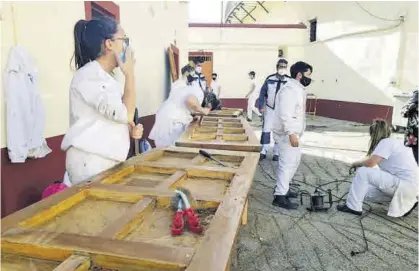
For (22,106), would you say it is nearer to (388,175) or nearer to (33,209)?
(33,209)

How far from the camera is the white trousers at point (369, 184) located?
348 centimetres

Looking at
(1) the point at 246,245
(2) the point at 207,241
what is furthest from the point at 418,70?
(2) the point at 207,241

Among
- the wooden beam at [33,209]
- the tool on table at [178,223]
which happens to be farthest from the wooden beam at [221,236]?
the wooden beam at [33,209]

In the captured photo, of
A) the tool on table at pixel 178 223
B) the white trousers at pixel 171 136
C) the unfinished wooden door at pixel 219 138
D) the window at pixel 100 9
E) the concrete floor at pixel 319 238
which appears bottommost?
the concrete floor at pixel 319 238

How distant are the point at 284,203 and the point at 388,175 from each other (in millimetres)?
1137

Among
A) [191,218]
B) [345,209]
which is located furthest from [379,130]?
[191,218]

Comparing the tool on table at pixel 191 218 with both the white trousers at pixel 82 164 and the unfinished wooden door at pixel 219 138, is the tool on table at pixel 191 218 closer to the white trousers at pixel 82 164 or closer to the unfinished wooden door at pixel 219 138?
the white trousers at pixel 82 164

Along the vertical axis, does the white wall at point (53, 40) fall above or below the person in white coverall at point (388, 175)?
above

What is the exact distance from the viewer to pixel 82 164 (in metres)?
1.76

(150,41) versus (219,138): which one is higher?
(150,41)

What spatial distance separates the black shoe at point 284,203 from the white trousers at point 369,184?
597 millimetres

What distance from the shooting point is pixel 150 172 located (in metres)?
2.04

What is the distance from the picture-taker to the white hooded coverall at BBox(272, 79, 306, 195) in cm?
362

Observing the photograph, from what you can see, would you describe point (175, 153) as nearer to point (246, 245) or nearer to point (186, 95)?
point (246, 245)
